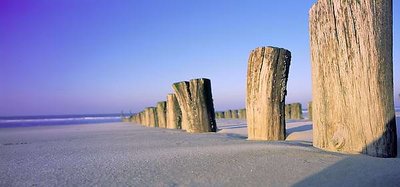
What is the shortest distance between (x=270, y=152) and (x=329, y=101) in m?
0.69

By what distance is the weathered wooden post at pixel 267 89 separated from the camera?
3.84 meters

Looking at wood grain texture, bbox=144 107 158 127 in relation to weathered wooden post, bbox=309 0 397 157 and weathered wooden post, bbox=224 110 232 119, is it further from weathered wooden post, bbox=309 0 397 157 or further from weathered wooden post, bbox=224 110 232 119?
weathered wooden post, bbox=224 110 232 119

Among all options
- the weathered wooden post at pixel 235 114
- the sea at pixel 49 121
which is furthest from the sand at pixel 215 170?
the weathered wooden post at pixel 235 114

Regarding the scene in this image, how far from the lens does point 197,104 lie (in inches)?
233

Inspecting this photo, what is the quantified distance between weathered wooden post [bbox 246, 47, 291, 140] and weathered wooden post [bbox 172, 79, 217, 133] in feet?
6.41

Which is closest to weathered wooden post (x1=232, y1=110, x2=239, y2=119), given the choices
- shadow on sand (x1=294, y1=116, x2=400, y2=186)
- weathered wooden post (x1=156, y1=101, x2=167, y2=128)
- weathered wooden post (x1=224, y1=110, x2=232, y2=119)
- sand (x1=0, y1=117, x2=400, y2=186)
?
weathered wooden post (x1=224, y1=110, x2=232, y2=119)

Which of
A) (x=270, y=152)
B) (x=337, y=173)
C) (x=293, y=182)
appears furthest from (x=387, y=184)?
(x=270, y=152)

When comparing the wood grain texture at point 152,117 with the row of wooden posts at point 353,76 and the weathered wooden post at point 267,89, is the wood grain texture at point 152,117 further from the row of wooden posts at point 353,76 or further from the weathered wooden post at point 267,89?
the row of wooden posts at point 353,76

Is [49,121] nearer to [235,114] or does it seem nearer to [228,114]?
[228,114]

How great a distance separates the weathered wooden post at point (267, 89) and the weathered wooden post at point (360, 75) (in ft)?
3.44

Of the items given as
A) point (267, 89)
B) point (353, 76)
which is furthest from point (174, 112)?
point (353, 76)

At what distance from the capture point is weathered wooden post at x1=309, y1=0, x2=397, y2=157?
2559mm

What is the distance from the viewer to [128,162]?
8.14ft

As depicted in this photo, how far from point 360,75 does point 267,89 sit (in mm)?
1376
